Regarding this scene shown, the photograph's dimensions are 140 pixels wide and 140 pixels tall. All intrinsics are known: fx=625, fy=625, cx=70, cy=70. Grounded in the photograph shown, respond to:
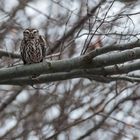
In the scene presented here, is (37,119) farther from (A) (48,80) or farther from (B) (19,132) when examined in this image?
(A) (48,80)

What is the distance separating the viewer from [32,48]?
834cm

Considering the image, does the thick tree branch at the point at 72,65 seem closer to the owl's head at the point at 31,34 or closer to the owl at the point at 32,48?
the owl at the point at 32,48

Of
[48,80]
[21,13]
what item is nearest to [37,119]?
[21,13]

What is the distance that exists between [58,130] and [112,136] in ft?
7.07

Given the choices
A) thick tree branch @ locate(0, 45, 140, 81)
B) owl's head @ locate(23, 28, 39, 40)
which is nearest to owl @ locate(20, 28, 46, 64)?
owl's head @ locate(23, 28, 39, 40)

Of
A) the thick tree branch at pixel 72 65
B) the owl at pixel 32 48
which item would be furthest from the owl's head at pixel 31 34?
the thick tree branch at pixel 72 65

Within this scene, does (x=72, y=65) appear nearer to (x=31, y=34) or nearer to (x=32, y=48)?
(x=32, y=48)

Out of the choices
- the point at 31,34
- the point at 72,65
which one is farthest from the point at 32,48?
the point at 72,65

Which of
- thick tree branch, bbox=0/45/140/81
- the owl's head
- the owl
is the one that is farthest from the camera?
the owl's head

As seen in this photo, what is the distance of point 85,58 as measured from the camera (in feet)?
23.6

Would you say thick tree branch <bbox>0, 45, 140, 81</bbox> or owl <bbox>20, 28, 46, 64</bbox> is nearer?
A: thick tree branch <bbox>0, 45, 140, 81</bbox>

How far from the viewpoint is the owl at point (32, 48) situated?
8094 millimetres

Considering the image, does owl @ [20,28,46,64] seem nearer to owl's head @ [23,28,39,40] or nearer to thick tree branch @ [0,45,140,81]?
owl's head @ [23,28,39,40]

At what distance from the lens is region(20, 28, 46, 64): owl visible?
26.6 feet
